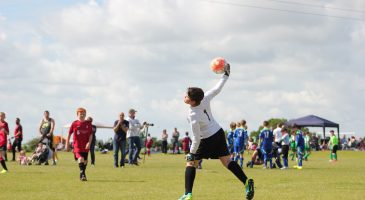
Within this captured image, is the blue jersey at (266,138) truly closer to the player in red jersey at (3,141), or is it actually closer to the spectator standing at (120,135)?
the spectator standing at (120,135)

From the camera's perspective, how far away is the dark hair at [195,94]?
11.0 meters

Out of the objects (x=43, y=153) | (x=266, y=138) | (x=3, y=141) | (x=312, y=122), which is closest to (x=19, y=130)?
(x=43, y=153)

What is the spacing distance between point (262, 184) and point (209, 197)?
13.0 feet

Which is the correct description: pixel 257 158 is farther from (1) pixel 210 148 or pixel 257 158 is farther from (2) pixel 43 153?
(1) pixel 210 148

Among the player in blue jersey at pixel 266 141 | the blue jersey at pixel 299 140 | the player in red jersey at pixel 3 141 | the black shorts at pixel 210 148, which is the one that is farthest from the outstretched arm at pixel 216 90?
the blue jersey at pixel 299 140

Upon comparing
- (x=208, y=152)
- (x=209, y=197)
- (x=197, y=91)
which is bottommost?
(x=209, y=197)

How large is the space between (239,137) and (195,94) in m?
16.7

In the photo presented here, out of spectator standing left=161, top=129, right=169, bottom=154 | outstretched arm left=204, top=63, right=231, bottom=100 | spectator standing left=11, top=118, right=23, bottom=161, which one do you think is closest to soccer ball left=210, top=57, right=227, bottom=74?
outstretched arm left=204, top=63, right=231, bottom=100

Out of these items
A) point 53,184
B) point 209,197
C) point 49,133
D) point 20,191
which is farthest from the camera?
point 49,133

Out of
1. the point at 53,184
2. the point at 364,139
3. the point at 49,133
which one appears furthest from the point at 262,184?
the point at 364,139

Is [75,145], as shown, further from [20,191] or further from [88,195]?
[88,195]

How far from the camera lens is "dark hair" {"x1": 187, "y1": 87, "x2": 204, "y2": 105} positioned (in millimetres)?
10953

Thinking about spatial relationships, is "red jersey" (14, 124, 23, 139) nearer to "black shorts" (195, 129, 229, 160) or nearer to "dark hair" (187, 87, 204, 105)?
"black shorts" (195, 129, 229, 160)

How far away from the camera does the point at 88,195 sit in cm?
1270
